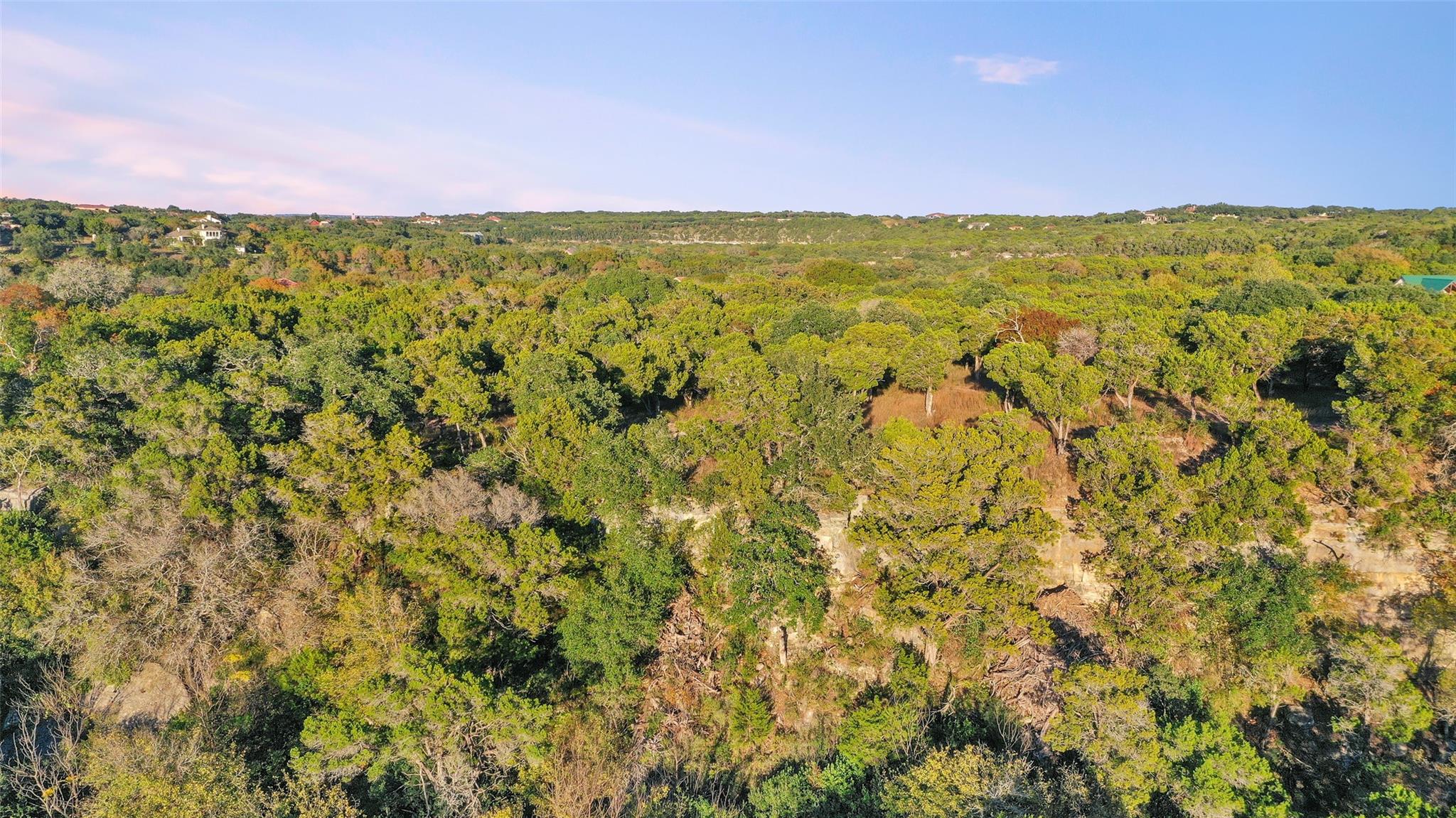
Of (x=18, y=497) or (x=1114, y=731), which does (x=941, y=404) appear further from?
(x=18, y=497)

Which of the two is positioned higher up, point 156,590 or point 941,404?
point 941,404

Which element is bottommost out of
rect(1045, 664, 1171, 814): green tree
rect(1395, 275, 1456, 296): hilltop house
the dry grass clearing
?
rect(1045, 664, 1171, 814): green tree

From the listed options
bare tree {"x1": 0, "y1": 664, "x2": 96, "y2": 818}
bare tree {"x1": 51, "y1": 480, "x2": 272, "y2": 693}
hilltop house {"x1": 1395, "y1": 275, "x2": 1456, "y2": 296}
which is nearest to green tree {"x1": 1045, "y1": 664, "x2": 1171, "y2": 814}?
bare tree {"x1": 0, "y1": 664, "x2": 96, "y2": 818}

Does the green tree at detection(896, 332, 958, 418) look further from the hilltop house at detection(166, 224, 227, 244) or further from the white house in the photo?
the hilltop house at detection(166, 224, 227, 244)

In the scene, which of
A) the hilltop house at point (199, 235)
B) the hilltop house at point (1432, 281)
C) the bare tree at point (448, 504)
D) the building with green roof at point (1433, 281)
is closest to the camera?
the bare tree at point (448, 504)

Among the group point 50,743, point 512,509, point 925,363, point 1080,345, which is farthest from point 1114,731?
point 50,743

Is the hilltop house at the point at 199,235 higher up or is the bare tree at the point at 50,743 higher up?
the hilltop house at the point at 199,235

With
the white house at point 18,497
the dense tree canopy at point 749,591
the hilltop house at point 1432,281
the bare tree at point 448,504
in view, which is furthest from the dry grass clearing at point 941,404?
the white house at point 18,497

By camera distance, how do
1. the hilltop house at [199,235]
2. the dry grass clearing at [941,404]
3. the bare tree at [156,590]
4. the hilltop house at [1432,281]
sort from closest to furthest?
the bare tree at [156,590], the dry grass clearing at [941,404], the hilltop house at [1432,281], the hilltop house at [199,235]

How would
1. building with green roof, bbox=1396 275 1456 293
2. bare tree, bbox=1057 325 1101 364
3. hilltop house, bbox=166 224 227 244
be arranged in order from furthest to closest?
1. hilltop house, bbox=166 224 227 244
2. building with green roof, bbox=1396 275 1456 293
3. bare tree, bbox=1057 325 1101 364

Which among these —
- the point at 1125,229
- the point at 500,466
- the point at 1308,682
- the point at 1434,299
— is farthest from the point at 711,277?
the point at 1125,229

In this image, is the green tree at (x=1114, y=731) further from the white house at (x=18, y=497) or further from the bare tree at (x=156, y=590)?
the white house at (x=18, y=497)
